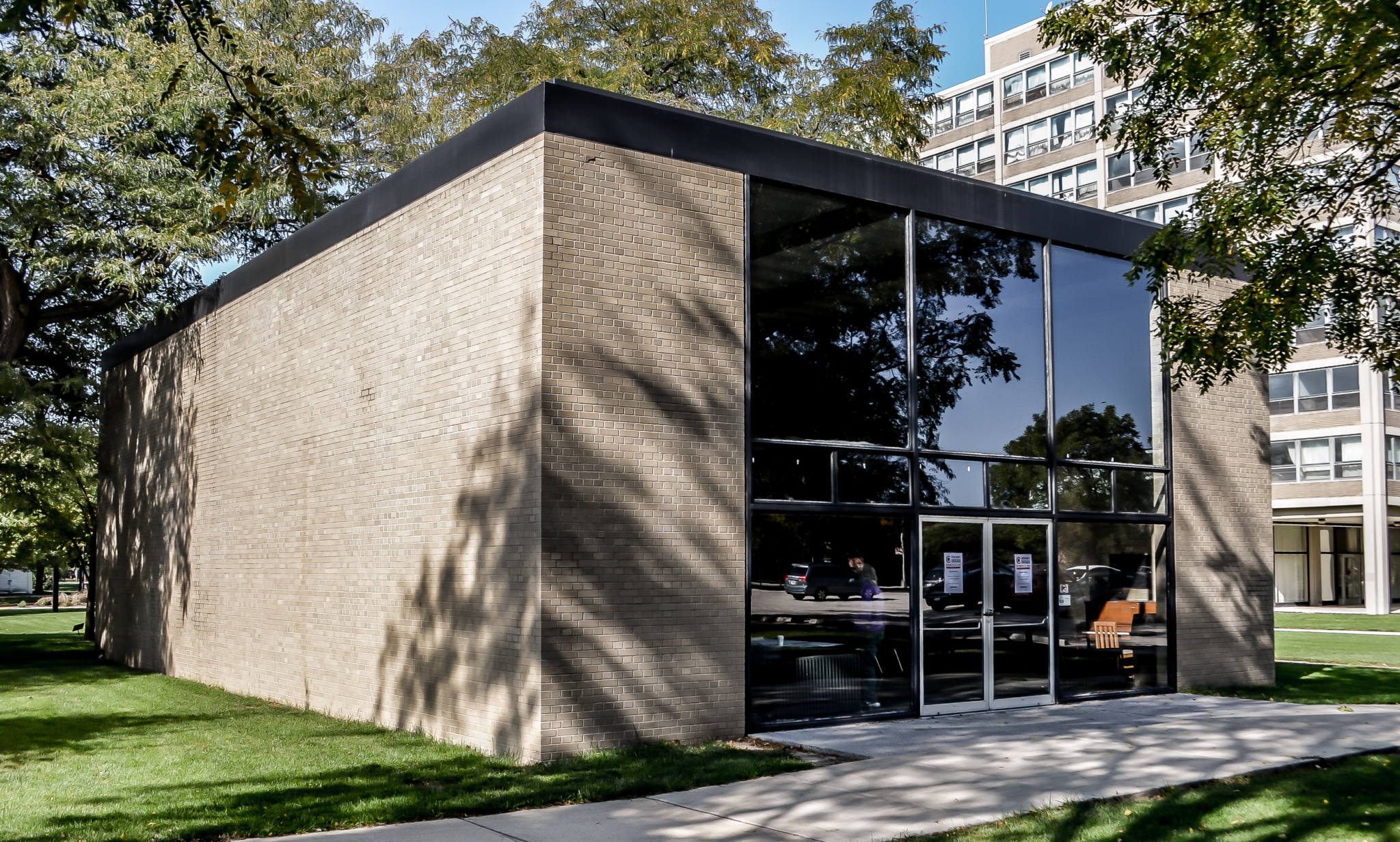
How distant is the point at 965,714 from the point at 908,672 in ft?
3.01

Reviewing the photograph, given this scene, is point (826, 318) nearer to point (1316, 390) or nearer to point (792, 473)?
point (792, 473)

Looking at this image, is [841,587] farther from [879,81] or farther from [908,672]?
[879,81]

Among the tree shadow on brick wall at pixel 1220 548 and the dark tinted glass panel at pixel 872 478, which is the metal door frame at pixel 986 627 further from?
the tree shadow on brick wall at pixel 1220 548

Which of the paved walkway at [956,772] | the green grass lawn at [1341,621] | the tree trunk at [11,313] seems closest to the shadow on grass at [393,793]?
the paved walkway at [956,772]

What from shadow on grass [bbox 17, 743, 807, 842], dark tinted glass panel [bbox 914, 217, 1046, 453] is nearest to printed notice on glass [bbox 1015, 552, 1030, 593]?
dark tinted glass panel [bbox 914, 217, 1046, 453]

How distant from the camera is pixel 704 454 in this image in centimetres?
1120

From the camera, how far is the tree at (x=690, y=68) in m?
26.2

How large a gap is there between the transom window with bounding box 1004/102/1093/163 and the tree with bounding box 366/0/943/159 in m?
29.4

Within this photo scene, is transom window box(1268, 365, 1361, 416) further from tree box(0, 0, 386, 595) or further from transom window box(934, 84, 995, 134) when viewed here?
tree box(0, 0, 386, 595)

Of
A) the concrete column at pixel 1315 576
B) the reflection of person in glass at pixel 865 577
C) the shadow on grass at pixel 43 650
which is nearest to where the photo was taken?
the reflection of person in glass at pixel 865 577

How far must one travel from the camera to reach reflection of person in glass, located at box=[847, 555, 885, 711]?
12.2 m

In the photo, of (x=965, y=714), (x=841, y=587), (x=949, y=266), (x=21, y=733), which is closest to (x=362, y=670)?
(x=21, y=733)

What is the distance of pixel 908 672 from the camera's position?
12562 mm

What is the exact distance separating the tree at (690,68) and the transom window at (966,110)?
109 feet
